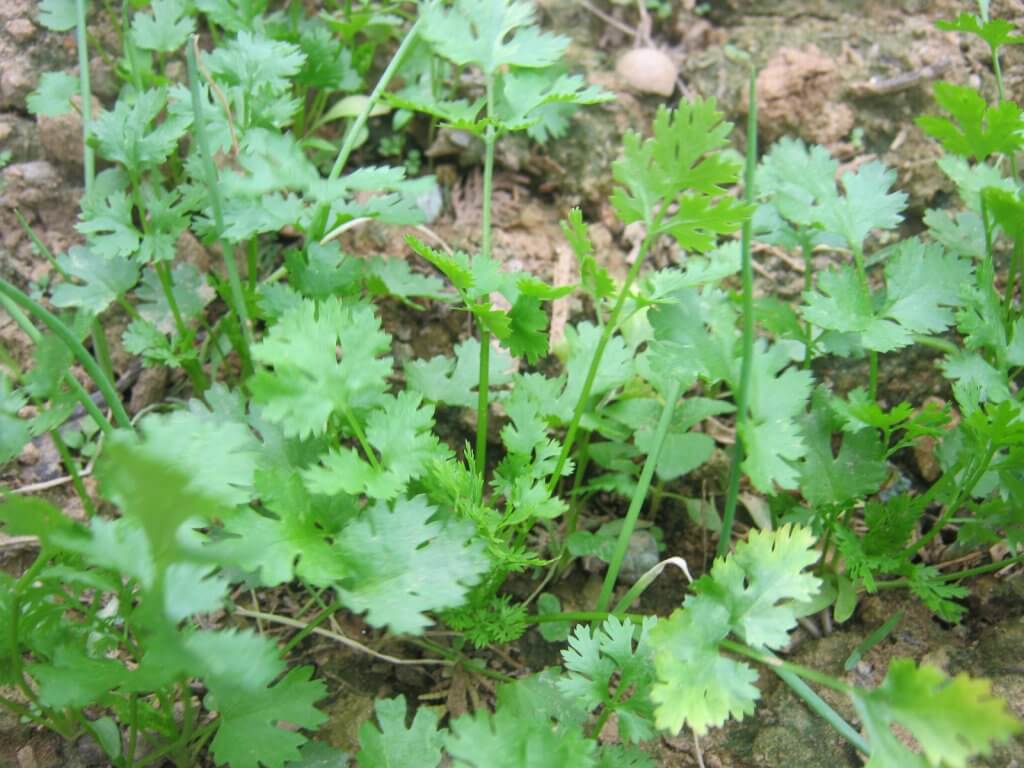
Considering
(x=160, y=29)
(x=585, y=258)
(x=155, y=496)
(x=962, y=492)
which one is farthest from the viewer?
(x=160, y=29)

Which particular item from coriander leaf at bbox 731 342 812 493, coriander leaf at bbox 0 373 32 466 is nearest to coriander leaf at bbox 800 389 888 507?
coriander leaf at bbox 731 342 812 493

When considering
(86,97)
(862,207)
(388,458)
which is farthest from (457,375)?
(86,97)

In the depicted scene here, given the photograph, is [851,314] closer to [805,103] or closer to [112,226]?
[805,103]

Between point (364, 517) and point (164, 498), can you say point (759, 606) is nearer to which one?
Answer: point (364, 517)

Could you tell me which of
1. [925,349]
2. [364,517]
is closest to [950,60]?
[925,349]

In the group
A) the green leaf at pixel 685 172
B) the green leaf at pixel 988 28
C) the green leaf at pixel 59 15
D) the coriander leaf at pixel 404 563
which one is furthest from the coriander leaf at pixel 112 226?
the green leaf at pixel 988 28

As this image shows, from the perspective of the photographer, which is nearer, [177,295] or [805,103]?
[177,295]
